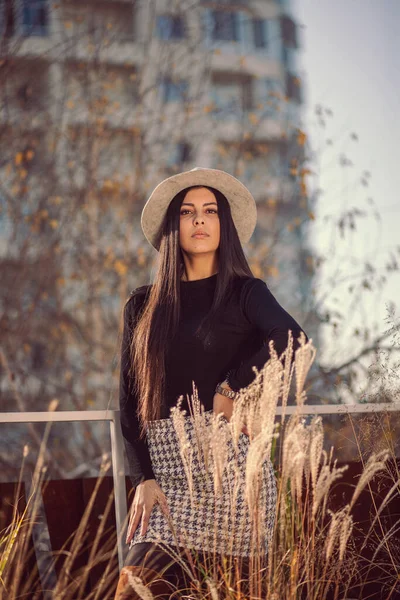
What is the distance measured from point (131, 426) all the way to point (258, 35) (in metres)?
5.86

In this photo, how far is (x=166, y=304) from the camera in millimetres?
2477

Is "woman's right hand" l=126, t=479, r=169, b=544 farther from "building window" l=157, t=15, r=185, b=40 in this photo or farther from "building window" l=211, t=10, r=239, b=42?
"building window" l=211, t=10, r=239, b=42

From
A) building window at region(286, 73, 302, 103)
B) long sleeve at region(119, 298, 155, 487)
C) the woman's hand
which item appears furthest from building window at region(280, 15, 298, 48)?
the woman's hand

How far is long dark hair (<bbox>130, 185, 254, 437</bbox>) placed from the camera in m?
2.34

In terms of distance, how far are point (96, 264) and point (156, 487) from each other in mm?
4644

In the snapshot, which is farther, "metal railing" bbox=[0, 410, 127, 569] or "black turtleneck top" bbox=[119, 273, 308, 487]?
"metal railing" bbox=[0, 410, 127, 569]

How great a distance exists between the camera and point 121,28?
7109mm

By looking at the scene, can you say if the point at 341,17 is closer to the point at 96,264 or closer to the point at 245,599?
the point at 96,264

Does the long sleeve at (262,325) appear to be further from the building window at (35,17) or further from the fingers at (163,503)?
the building window at (35,17)

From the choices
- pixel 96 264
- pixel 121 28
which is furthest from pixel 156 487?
pixel 121 28

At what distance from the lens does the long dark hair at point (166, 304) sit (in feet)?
7.68

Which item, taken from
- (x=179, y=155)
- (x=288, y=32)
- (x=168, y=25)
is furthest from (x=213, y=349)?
(x=288, y=32)

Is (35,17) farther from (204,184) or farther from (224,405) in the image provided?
A: (224,405)

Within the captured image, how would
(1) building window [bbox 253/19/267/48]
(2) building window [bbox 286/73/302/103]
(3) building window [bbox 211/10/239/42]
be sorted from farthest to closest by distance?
(1) building window [bbox 253/19/267/48], (3) building window [bbox 211/10/239/42], (2) building window [bbox 286/73/302/103]
